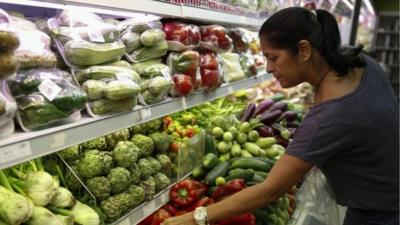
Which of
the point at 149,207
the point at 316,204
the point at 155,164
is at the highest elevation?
the point at 155,164

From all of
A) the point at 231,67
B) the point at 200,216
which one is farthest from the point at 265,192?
the point at 231,67

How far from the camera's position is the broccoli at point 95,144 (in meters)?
1.62

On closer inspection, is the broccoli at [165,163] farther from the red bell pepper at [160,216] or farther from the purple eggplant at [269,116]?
the purple eggplant at [269,116]

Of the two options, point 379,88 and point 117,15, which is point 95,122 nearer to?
point 117,15

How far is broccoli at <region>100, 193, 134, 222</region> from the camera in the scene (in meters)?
1.52

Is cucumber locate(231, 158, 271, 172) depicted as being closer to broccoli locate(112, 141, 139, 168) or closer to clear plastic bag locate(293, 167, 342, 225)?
clear plastic bag locate(293, 167, 342, 225)

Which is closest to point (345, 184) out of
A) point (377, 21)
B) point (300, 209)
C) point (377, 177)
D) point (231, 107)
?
point (377, 177)

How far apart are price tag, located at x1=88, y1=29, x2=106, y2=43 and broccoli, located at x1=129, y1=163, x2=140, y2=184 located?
56 centimetres

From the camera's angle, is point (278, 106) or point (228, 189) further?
point (278, 106)

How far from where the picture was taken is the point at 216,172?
2246 millimetres

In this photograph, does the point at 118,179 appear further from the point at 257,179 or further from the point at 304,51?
the point at 257,179

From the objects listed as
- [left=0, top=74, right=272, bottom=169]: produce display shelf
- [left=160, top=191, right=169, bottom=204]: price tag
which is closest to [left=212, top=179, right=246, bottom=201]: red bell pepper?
[left=160, top=191, right=169, bottom=204]: price tag

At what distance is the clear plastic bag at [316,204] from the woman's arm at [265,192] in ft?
2.77

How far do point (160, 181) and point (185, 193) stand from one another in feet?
0.47
